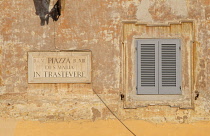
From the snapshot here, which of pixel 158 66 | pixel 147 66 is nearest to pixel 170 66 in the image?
pixel 158 66

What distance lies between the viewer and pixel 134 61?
700cm

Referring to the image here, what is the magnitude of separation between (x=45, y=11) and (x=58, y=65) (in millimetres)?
1305

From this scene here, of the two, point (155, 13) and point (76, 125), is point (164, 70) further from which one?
point (76, 125)

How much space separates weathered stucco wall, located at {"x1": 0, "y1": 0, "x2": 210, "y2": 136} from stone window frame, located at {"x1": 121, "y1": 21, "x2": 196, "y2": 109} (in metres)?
0.10

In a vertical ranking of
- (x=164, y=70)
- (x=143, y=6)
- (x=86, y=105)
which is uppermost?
(x=143, y=6)

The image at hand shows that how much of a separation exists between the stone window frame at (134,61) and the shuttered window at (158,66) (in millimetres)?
104

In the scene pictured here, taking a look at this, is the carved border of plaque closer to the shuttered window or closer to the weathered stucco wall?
the weathered stucco wall

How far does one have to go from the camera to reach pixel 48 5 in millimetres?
7082

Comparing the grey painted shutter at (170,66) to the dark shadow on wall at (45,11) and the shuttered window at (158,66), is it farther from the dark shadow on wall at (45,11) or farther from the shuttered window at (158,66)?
the dark shadow on wall at (45,11)

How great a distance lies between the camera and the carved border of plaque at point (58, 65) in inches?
275

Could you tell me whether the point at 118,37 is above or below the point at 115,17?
below

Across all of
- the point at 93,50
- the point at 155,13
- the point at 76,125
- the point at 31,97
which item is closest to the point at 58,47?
the point at 93,50

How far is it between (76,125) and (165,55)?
262cm

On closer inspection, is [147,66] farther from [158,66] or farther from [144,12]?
[144,12]
